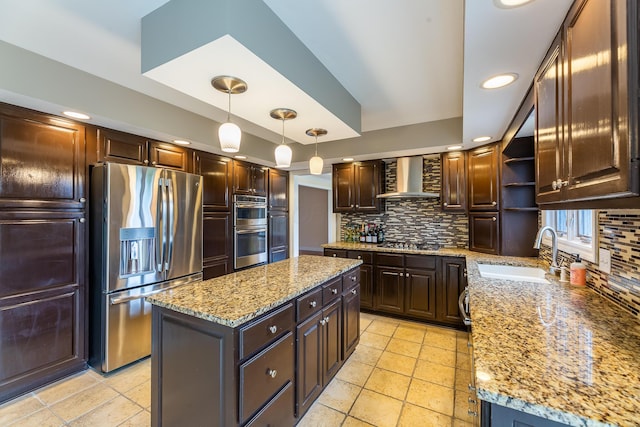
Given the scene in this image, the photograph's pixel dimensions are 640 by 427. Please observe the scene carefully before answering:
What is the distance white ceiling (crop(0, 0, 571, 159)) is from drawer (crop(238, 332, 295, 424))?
162cm

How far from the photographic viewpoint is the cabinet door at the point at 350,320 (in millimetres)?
2350

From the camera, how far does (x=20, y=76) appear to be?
1847 millimetres

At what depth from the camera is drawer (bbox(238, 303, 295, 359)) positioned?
1.29 metres

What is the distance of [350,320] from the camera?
2484mm

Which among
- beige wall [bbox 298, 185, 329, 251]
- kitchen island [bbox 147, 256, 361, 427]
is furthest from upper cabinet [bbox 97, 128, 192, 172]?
beige wall [bbox 298, 185, 329, 251]

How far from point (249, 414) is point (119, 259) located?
1855 mm

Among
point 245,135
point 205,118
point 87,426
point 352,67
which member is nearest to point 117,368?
point 87,426

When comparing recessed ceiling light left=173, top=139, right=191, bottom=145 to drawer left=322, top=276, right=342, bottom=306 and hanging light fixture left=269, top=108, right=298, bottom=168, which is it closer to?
hanging light fixture left=269, top=108, right=298, bottom=168

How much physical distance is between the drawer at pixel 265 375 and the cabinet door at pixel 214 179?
2.29 m

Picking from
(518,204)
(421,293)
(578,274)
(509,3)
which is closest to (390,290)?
(421,293)

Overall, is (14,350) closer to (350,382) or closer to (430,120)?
(350,382)

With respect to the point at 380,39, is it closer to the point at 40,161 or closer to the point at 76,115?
the point at 76,115

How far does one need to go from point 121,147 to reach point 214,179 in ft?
3.46

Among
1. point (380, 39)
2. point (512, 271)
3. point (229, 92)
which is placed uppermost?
point (380, 39)
